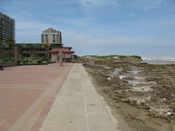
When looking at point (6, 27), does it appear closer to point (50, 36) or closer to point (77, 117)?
point (50, 36)

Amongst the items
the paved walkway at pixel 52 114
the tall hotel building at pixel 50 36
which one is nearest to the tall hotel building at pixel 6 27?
the tall hotel building at pixel 50 36

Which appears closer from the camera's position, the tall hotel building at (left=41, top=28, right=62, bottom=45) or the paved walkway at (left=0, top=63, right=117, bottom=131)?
the paved walkway at (left=0, top=63, right=117, bottom=131)

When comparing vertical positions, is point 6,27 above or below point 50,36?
above

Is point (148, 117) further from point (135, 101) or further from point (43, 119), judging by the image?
point (43, 119)

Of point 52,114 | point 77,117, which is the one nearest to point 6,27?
point 52,114

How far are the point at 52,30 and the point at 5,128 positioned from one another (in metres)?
140

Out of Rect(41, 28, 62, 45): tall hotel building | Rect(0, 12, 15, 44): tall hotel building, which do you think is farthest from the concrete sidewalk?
Rect(41, 28, 62, 45): tall hotel building

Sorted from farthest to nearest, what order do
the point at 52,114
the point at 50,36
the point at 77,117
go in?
the point at 50,36 → the point at 52,114 → the point at 77,117

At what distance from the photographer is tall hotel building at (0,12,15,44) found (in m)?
102

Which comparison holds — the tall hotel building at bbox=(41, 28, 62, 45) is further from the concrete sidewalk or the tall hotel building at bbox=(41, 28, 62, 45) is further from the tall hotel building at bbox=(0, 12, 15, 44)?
the concrete sidewalk

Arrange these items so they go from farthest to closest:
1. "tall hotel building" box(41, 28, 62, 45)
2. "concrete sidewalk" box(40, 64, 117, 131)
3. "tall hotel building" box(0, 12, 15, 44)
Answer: "tall hotel building" box(41, 28, 62, 45)
"tall hotel building" box(0, 12, 15, 44)
"concrete sidewalk" box(40, 64, 117, 131)

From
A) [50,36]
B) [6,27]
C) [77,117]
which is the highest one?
[6,27]

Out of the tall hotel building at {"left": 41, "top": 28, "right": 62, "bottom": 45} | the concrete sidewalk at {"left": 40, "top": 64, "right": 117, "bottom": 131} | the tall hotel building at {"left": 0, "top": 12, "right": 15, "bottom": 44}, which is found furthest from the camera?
the tall hotel building at {"left": 41, "top": 28, "right": 62, "bottom": 45}

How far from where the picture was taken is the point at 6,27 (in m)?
110
